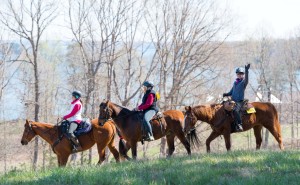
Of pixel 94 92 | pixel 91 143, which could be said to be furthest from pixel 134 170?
pixel 94 92

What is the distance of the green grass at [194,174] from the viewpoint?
323 inches

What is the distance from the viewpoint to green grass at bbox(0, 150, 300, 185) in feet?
26.9

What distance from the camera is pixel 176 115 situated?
14.8 metres

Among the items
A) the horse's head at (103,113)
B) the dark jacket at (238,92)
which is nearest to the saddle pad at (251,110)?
the dark jacket at (238,92)

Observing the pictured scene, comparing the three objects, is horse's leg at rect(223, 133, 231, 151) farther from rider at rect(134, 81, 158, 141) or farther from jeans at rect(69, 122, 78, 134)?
jeans at rect(69, 122, 78, 134)

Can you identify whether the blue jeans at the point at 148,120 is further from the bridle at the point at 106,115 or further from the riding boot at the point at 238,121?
the riding boot at the point at 238,121

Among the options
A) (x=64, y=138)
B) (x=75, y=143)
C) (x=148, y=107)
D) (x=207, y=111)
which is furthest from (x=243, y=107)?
(x=64, y=138)

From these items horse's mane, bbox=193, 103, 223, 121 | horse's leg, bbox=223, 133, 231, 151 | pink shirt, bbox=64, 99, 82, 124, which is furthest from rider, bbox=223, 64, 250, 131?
pink shirt, bbox=64, 99, 82, 124

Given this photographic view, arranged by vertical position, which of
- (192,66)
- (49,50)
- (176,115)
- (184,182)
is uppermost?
(49,50)

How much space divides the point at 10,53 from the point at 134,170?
3016 cm

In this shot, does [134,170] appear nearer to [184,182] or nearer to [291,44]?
[184,182]

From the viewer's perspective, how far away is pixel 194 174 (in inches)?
338

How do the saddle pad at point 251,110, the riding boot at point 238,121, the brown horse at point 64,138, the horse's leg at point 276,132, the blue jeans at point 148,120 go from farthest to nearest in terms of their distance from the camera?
the horse's leg at point 276,132
the saddle pad at point 251,110
the riding boot at point 238,121
the brown horse at point 64,138
the blue jeans at point 148,120

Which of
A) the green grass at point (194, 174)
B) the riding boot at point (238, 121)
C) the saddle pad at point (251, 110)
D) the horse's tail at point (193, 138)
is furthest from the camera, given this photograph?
the horse's tail at point (193, 138)
